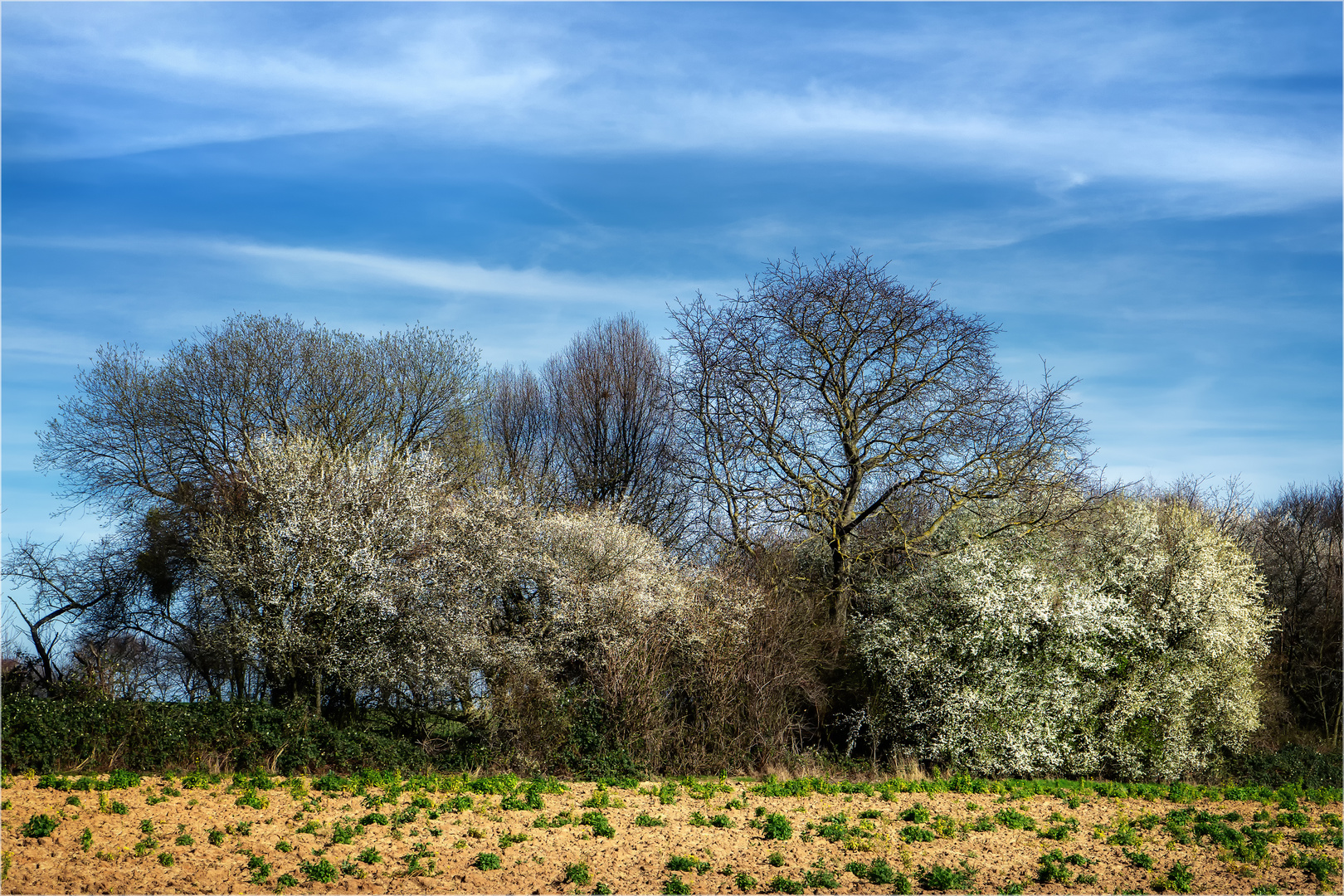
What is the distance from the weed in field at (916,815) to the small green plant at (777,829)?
1.79 metres

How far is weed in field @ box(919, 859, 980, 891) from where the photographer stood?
8.59 m

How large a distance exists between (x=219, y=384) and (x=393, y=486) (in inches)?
374

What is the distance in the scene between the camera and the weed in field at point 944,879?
8586 millimetres

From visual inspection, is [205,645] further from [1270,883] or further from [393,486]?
[1270,883]

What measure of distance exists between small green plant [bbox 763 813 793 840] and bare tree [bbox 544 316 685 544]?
1639 cm

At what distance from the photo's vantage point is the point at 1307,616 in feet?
80.9

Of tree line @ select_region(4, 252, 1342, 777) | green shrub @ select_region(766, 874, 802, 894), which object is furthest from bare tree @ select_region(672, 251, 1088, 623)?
green shrub @ select_region(766, 874, 802, 894)

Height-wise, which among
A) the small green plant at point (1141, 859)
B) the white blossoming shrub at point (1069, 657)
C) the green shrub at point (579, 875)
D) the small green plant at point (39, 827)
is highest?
the white blossoming shrub at point (1069, 657)

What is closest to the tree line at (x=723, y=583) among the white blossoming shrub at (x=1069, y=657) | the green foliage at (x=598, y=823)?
the white blossoming shrub at (x=1069, y=657)

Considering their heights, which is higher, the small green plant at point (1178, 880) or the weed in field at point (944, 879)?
the weed in field at point (944, 879)

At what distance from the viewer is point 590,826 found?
9.90 metres

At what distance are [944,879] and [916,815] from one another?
8.24ft

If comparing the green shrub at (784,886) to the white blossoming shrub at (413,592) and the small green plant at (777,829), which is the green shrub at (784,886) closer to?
the small green plant at (777,829)

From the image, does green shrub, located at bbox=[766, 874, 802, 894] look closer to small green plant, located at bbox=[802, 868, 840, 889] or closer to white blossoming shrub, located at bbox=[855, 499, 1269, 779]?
small green plant, located at bbox=[802, 868, 840, 889]
